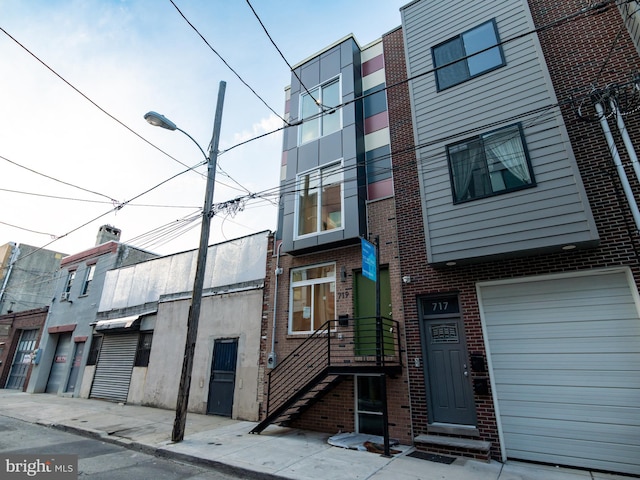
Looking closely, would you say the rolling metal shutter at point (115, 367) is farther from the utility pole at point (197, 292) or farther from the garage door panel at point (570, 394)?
the garage door panel at point (570, 394)

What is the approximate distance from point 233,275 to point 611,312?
11086 mm

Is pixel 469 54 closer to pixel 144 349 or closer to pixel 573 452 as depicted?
pixel 573 452

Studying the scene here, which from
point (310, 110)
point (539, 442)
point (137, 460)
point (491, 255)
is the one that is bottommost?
point (137, 460)

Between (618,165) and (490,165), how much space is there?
7.48ft

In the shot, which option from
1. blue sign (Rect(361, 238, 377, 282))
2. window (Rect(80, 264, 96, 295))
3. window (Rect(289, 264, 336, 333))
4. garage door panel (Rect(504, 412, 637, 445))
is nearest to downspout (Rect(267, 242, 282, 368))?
window (Rect(289, 264, 336, 333))

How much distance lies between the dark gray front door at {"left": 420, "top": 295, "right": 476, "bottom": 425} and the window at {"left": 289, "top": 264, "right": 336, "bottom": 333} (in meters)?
2.88

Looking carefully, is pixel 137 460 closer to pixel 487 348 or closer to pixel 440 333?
pixel 440 333

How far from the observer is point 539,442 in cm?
638

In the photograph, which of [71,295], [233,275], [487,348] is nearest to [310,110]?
[233,275]

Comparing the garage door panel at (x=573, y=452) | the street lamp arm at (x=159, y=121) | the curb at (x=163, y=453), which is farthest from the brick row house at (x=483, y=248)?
the street lamp arm at (x=159, y=121)

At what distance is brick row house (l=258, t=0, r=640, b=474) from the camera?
6.33 metres

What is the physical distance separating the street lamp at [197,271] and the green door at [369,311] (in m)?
4.20

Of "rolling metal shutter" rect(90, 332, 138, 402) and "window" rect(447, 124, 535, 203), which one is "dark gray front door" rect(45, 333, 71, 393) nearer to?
"rolling metal shutter" rect(90, 332, 138, 402)

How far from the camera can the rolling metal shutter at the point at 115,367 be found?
14781 mm
